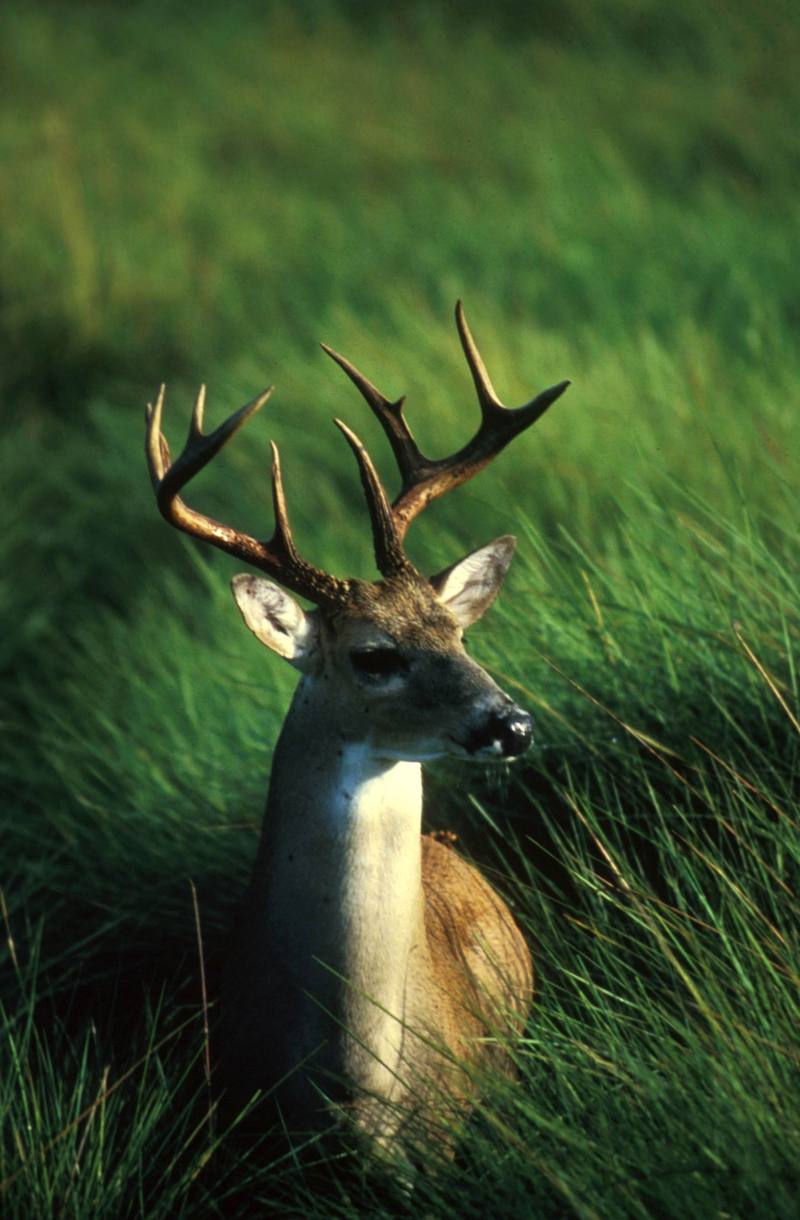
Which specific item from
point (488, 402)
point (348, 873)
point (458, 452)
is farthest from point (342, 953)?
point (488, 402)

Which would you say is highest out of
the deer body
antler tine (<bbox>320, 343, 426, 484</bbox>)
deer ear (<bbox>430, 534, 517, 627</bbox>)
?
antler tine (<bbox>320, 343, 426, 484</bbox>)

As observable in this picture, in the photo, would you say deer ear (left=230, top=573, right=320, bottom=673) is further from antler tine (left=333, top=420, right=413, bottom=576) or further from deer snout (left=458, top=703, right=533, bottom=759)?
deer snout (left=458, top=703, right=533, bottom=759)

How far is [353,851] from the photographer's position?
11.5 ft

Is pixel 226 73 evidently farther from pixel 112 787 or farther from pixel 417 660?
pixel 417 660

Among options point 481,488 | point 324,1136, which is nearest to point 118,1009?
point 324,1136

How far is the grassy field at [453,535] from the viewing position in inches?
130

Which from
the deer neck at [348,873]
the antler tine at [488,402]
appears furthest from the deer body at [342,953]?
the antler tine at [488,402]

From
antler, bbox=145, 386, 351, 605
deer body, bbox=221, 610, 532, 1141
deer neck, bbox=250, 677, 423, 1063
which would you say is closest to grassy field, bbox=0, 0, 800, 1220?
deer body, bbox=221, 610, 532, 1141

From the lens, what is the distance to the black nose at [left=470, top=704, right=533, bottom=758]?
3297 mm

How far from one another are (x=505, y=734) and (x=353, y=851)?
1.33ft

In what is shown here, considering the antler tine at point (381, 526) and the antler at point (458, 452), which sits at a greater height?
the antler at point (458, 452)

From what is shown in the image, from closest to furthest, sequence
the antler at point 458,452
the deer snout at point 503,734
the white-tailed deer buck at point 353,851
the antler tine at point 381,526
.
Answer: the deer snout at point 503,734
the white-tailed deer buck at point 353,851
the antler tine at point 381,526
the antler at point 458,452

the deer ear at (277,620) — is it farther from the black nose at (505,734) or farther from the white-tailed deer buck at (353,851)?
the black nose at (505,734)

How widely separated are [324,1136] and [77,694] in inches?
103
